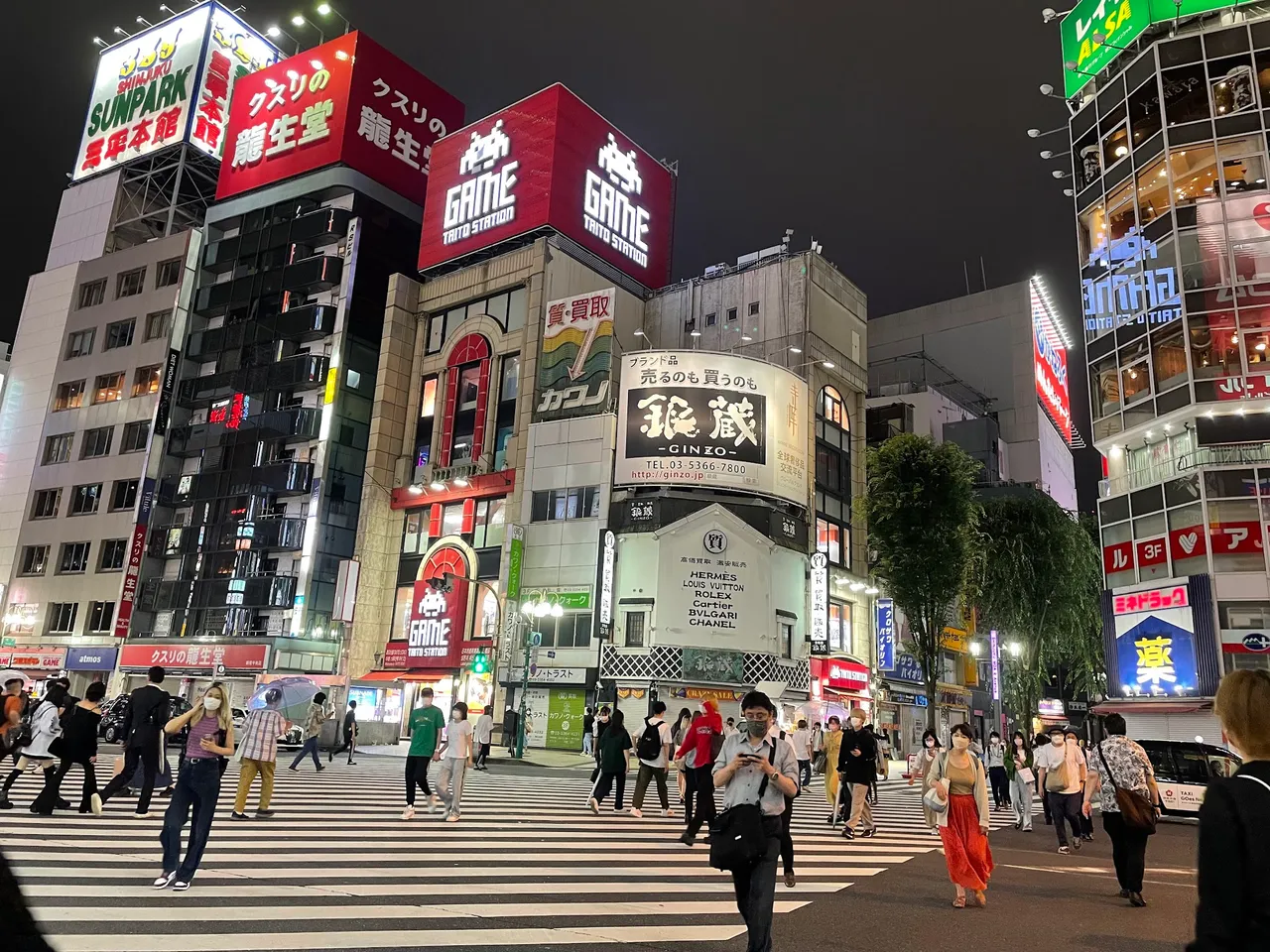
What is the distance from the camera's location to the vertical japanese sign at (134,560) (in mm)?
45000

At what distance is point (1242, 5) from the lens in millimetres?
32688

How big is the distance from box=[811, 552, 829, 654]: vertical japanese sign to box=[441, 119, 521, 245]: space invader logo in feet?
73.1

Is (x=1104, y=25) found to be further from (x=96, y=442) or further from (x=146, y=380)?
(x=96, y=442)

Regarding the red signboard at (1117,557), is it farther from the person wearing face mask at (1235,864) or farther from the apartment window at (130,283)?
the apartment window at (130,283)

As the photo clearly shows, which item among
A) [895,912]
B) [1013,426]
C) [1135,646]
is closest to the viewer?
[895,912]

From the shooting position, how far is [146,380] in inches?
1965

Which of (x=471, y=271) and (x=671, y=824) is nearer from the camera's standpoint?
(x=671, y=824)

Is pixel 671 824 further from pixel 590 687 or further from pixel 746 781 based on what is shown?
pixel 590 687

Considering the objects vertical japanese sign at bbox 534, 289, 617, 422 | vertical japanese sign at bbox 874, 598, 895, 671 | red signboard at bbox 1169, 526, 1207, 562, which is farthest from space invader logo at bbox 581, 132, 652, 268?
red signboard at bbox 1169, 526, 1207, 562

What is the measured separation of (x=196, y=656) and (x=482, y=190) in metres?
26.4

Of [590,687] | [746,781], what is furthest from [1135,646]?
[746,781]

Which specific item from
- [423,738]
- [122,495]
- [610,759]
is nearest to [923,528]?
[610,759]

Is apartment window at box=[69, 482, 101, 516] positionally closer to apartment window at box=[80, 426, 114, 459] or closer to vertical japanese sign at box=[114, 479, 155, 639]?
apartment window at box=[80, 426, 114, 459]

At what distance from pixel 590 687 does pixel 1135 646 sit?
18935 mm
